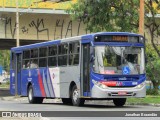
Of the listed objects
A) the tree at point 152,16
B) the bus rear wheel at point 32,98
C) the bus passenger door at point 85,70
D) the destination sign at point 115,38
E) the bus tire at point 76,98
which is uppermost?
the tree at point 152,16

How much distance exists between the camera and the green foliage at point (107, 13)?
31.5 meters

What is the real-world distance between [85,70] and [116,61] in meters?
1.53

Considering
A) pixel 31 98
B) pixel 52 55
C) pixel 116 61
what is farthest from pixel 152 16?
pixel 116 61

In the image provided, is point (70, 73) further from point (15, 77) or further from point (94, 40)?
point (15, 77)

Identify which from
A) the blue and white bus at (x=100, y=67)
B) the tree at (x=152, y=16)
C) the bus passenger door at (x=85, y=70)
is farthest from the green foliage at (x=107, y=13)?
the bus passenger door at (x=85, y=70)

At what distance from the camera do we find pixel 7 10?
3966 centimetres

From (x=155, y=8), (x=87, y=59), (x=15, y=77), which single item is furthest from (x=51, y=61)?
(x=155, y=8)

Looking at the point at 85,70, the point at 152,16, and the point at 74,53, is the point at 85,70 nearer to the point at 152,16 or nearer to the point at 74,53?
the point at 74,53

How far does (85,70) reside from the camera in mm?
22438

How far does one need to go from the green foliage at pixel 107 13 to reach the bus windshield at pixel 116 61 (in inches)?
379

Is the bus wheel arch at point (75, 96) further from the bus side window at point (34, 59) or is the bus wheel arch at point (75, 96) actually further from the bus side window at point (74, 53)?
the bus side window at point (34, 59)

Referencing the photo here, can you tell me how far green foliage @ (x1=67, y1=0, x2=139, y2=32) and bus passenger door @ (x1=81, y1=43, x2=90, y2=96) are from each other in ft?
30.1

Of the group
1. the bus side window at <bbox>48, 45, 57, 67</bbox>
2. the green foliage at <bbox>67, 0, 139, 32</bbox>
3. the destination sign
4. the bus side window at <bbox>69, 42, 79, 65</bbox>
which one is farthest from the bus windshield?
the green foliage at <bbox>67, 0, 139, 32</bbox>

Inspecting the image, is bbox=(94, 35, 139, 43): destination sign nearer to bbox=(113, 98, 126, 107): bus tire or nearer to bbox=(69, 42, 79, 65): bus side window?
bbox=(69, 42, 79, 65): bus side window
